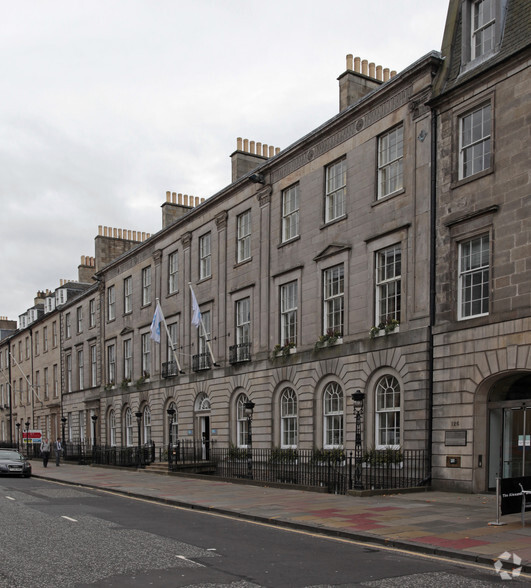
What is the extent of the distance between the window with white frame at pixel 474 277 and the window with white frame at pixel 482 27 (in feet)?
17.6

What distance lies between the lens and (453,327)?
19.0m

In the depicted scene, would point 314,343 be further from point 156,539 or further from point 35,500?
point 156,539

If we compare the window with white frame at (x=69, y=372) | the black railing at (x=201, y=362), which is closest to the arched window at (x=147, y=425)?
the black railing at (x=201, y=362)

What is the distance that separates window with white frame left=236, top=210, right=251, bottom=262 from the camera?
30.5 metres

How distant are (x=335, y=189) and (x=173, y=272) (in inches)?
580

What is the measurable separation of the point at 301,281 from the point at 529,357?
10806 mm

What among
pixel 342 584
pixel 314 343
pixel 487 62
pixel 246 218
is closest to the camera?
pixel 342 584

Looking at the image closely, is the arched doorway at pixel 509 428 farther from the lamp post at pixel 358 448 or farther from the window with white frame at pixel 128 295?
the window with white frame at pixel 128 295

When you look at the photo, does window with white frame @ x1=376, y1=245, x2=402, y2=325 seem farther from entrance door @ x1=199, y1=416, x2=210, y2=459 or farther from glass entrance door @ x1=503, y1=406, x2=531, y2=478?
entrance door @ x1=199, y1=416, x2=210, y2=459

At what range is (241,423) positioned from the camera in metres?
30.3

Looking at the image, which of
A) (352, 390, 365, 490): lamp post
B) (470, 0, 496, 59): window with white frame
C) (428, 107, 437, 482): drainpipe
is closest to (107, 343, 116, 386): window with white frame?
(352, 390, 365, 490): lamp post

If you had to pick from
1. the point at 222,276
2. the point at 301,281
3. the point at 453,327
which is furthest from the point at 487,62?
the point at 222,276

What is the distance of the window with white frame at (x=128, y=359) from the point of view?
42106mm

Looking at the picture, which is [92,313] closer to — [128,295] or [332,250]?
[128,295]
